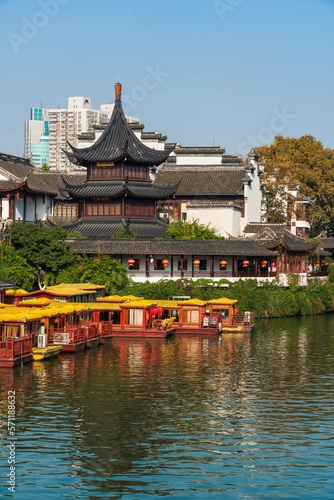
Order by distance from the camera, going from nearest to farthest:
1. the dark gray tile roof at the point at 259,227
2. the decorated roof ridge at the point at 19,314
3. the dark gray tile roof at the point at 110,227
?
the decorated roof ridge at the point at 19,314 → the dark gray tile roof at the point at 110,227 → the dark gray tile roof at the point at 259,227

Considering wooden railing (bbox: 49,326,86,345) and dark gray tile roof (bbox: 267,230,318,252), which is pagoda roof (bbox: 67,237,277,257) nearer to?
dark gray tile roof (bbox: 267,230,318,252)

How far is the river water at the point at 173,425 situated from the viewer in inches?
945

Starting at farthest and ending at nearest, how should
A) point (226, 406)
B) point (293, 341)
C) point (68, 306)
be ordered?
point (293, 341), point (68, 306), point (226, 406)

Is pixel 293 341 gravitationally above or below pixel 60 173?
below

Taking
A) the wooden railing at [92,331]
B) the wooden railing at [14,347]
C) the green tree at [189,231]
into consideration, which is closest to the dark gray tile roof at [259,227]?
the green tree at [189,231]

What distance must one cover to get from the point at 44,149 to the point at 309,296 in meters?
132

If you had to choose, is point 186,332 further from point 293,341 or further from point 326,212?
point 326,212

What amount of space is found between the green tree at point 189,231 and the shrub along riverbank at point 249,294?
8.63 metres

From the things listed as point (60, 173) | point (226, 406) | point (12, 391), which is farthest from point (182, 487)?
point (60, 173)

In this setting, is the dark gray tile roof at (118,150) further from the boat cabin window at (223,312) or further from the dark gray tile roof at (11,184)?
the boat cabin window at (223,312)

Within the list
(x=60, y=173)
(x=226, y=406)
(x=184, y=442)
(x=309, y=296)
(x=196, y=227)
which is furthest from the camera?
(x=60, y=173)

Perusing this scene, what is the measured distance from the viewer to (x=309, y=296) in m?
67.7

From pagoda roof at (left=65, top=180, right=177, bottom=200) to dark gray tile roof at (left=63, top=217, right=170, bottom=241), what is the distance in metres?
1.81

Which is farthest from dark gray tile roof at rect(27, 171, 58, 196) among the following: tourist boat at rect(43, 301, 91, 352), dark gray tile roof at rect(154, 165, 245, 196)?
tourist boat at rect(43, 301, 91, 352)
